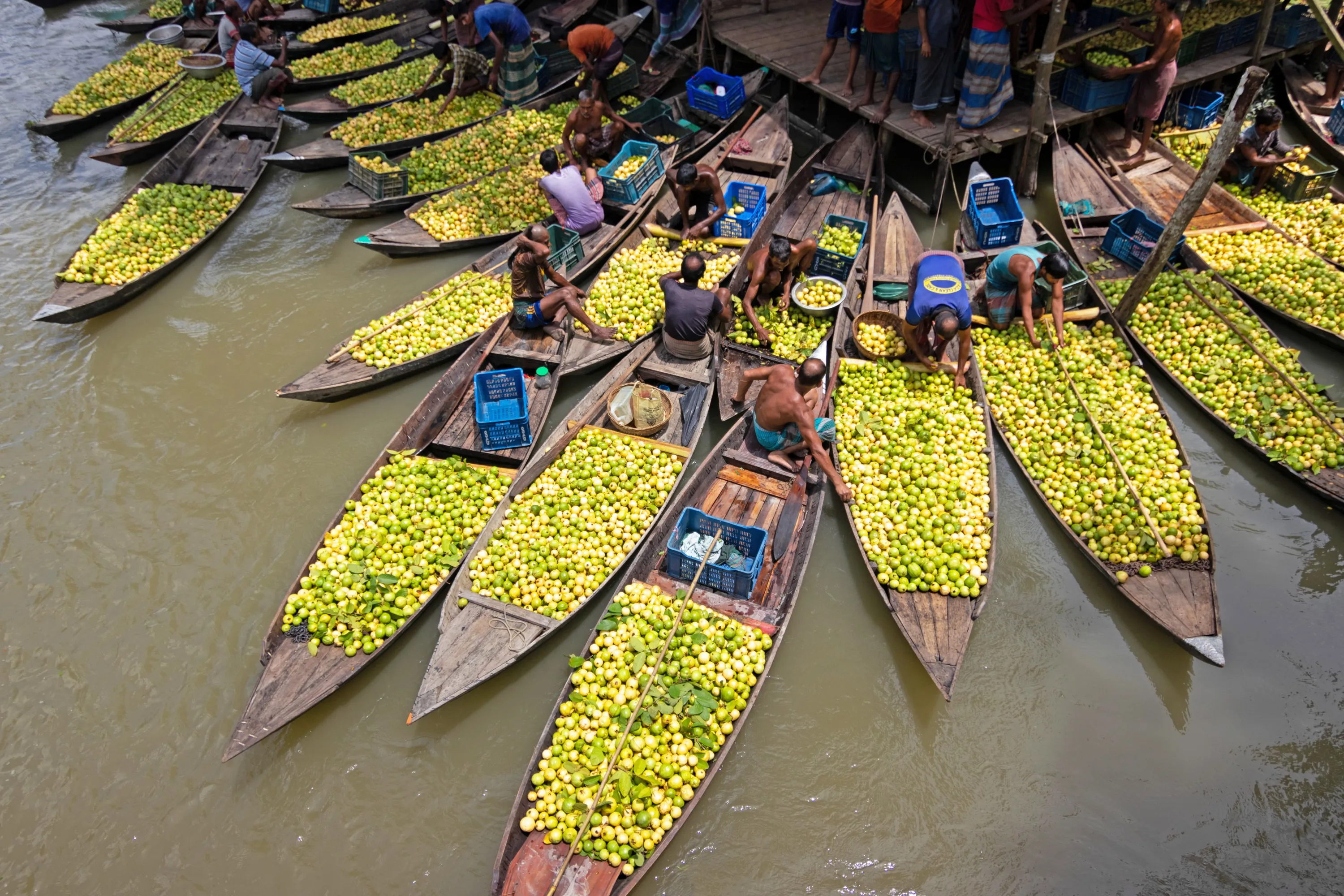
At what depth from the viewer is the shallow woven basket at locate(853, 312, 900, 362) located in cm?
784

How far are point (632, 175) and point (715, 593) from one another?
6412mm

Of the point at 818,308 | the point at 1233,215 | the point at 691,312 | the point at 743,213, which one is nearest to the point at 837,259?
the point at 818,308

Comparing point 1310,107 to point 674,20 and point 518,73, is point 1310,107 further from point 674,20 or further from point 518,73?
point 518,73

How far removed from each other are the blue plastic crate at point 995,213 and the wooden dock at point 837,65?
0.59 metres

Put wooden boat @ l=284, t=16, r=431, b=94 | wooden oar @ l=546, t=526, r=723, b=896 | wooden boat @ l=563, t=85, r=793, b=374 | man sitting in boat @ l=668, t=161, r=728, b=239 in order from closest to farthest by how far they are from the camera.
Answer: wooden oar @ l=546, t=526, r=723, b=896
man sitting in boat @ l=668, t=161, r=728, b=239
wooden boat @ l=563, t=85, r=793, b=374
wooden boat @ l=284, t=16, r=431, b=94

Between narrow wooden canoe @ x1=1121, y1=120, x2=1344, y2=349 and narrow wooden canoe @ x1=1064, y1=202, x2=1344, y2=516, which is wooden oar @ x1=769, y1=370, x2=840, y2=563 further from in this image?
narrow wooden canoe @ x1=1121, y1=120, x2=1344, y2=349

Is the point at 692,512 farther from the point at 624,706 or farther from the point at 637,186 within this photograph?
the point at 637,186

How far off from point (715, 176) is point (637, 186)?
1498 mm

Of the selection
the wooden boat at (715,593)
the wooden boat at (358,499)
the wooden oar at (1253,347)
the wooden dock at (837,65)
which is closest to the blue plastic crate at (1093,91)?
the wooden dock at (837,65)

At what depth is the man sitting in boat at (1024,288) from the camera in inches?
305

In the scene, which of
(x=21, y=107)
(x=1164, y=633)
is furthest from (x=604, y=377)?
(x=21, y=107)

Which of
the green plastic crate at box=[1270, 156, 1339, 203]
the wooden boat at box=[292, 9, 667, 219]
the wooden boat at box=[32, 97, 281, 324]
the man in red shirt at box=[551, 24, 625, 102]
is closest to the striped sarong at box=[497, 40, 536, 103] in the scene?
the wooden boat at box=[292, 9, 667, 219]

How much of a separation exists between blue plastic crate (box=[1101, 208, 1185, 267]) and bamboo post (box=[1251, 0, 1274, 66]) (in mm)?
4720

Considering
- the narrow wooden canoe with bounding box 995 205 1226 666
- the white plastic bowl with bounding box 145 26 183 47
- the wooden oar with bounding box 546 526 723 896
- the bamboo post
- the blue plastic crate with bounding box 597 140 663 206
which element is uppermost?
the bamboo post
